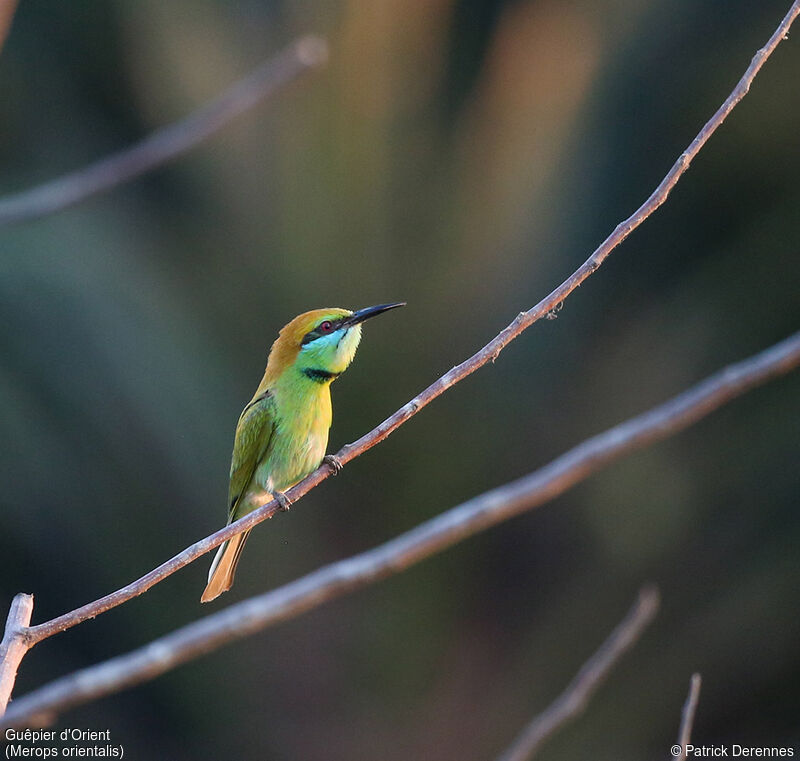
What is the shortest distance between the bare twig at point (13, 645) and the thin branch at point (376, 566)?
1.80 feet

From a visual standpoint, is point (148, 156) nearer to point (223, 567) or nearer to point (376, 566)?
point (376, 566)

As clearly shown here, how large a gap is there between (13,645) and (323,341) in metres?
1.69

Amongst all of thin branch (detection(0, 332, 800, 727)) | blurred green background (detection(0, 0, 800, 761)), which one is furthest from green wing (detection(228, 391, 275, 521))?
thin branch (detection(0, 332, 800, 727))

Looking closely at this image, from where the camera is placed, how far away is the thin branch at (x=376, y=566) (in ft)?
1.98

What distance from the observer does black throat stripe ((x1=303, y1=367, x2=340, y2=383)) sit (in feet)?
9.45

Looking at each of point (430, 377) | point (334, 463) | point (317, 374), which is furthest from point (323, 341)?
point (430, 377)

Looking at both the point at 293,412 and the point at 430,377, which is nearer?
the point at 293,412

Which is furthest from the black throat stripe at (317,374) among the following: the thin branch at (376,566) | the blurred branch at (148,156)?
the thin branch at (376,566)

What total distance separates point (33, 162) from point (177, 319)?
3.65 feet

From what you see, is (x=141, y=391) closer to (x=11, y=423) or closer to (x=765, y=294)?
(x=11, y=423)

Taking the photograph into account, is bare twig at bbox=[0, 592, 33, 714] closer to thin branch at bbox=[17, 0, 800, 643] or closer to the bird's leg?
thin branch at bbox=[17, 0, 800, 643]

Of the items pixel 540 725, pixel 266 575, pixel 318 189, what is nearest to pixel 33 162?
pixel 318 189

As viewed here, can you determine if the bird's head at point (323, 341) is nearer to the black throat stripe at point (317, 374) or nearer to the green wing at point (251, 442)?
the black throat stripe at point (317, 374)

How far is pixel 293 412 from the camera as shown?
112 inches
